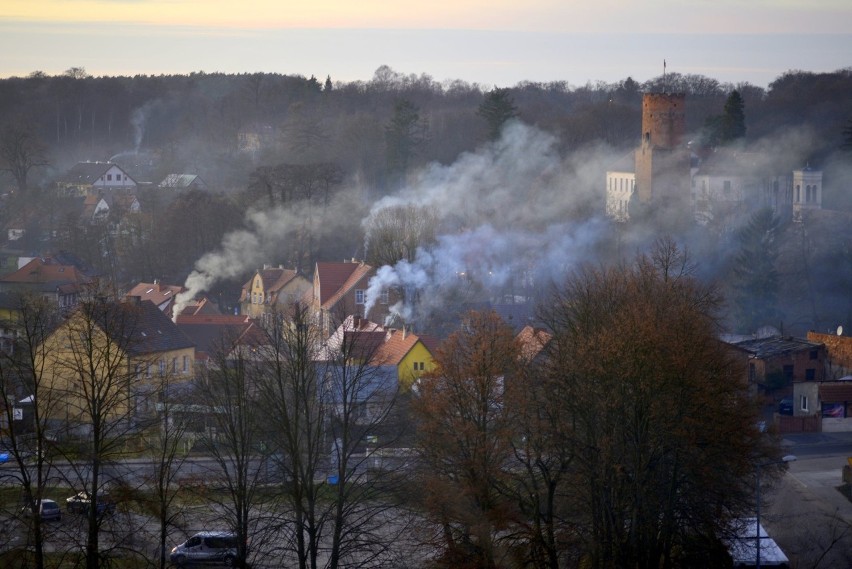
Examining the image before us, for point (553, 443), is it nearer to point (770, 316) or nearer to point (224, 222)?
point (770, 316)

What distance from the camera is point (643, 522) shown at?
14875 mm

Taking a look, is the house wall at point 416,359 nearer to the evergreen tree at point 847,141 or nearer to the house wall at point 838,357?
the house wall at point 838,357

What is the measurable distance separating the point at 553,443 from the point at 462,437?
3.57 ft

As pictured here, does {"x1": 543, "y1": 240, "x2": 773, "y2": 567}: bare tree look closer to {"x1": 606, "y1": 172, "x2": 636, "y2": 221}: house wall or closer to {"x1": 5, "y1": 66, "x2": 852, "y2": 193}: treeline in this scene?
{"x1": 606, "y1": 172, "x2": 636, "y2": 221}: house wall

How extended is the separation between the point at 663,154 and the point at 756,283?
1090cm

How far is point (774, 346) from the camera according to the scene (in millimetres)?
25781

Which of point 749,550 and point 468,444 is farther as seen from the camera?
point 749,550

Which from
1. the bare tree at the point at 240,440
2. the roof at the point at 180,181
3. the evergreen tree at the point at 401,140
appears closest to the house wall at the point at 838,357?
the bare tree at the point at 240,440

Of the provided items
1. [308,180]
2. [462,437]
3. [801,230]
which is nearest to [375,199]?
[308,180]

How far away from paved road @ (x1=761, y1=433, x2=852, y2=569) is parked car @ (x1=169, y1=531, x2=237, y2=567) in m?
7.05

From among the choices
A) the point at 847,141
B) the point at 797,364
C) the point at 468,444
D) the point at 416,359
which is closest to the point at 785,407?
the point at 797,364

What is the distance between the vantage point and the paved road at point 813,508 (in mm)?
16328

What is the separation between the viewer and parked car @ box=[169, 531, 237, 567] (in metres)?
15.2

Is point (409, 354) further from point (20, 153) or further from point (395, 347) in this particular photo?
point (20, 153)
